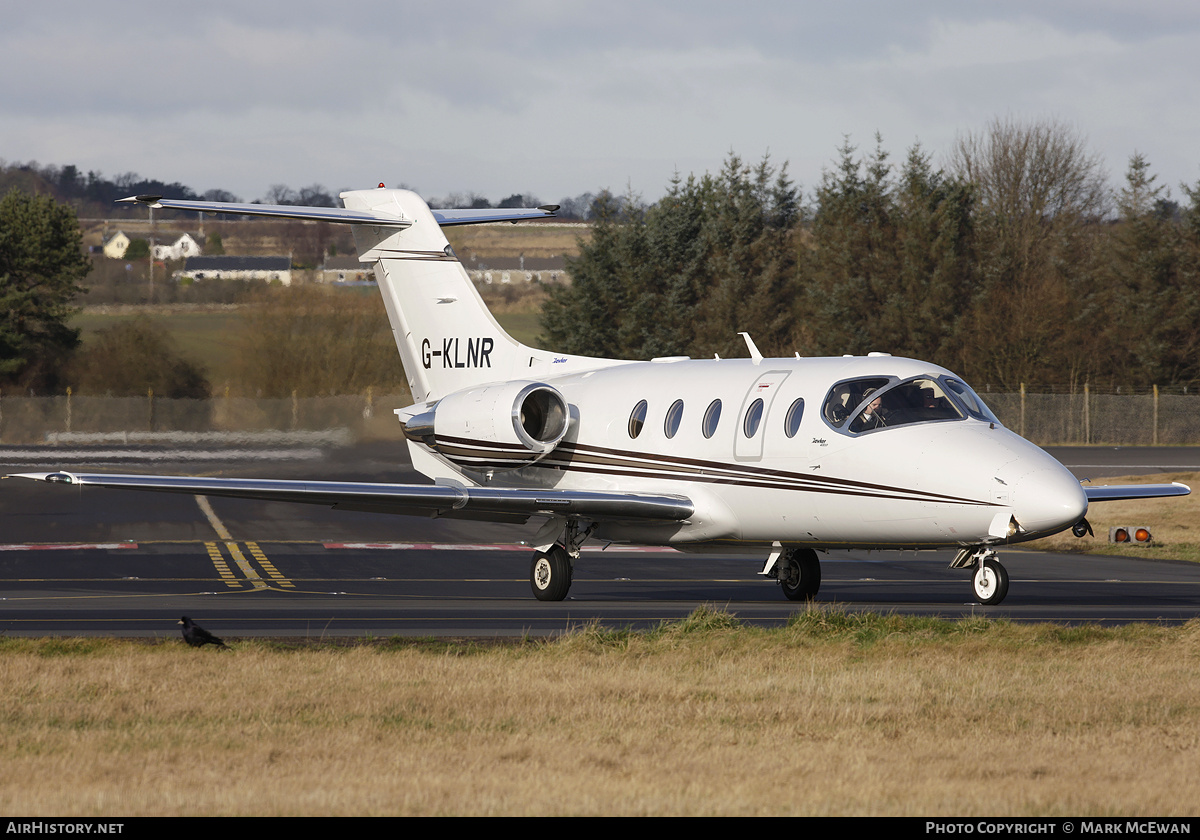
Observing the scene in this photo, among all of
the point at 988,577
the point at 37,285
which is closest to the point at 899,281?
the point at 37,285

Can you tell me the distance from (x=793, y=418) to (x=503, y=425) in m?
4.73

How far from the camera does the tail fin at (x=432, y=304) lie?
76.2ft

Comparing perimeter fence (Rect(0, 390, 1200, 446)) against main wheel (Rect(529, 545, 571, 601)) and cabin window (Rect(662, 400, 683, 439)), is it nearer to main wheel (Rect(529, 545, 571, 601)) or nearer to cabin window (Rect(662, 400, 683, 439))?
main wheel (Rect(529, 545, 571, 601))

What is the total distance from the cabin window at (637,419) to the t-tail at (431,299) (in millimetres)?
3218

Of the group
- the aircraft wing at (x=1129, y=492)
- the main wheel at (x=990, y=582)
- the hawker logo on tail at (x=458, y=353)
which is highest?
the hawker logo on tail at (x=458, y=353)

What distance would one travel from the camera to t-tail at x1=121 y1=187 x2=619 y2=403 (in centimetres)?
2317

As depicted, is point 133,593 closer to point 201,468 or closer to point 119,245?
point 201,468

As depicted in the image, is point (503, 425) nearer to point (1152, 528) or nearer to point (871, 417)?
point (871, 417)

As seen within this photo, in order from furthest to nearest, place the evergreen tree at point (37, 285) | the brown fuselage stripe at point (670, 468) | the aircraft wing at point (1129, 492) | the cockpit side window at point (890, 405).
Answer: the evergreen tree at point (37, 285), the aircraft wing at point (1129, 492), the cockpit side window at point (890, 405), the brown fuselage stripe at point (670, 468)

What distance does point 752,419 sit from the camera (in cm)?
1836

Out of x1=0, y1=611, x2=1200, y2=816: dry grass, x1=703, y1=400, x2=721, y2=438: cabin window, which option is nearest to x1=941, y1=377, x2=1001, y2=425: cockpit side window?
x1=703, y1=400, x2=721, y2=438: cabin window

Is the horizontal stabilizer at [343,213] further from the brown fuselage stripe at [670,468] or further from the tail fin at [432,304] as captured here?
the brown fuselage stripe at [670,468]

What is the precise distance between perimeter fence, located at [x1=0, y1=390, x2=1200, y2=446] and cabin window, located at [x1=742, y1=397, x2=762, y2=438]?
23.6 metres

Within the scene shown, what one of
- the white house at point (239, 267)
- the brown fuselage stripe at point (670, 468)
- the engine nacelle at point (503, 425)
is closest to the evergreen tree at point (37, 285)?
the white house at point (239, 267)
